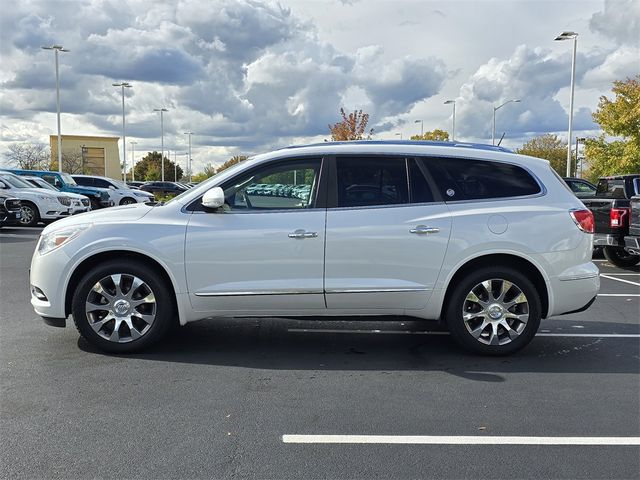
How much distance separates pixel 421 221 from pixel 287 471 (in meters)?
2.55

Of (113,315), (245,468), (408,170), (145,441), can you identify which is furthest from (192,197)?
(245,468)

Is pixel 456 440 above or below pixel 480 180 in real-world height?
below

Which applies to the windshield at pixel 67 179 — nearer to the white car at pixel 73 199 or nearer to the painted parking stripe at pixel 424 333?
the white car at pixel 73 199

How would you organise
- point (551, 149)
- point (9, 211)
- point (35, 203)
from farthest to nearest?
point (551, 149) < point (35, 203) < point (9, 211)

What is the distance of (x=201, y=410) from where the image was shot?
13.0 ft

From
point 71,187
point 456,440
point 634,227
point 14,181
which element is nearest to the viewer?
point 456,440

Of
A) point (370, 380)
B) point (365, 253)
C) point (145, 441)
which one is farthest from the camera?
point (365, 253)

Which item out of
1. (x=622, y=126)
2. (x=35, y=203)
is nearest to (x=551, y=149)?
(x=622, y=126)

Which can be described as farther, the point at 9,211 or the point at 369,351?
the point at 9,211

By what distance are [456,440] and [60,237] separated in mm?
3631

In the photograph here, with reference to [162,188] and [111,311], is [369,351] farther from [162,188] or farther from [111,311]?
[162,188]

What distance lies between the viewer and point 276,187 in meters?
5.16

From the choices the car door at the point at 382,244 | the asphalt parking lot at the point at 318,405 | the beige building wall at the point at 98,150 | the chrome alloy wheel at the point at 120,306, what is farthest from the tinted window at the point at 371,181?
the beige building wall at the point at 98,150

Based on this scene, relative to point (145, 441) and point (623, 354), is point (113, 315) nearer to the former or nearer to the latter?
point (145, 441)
